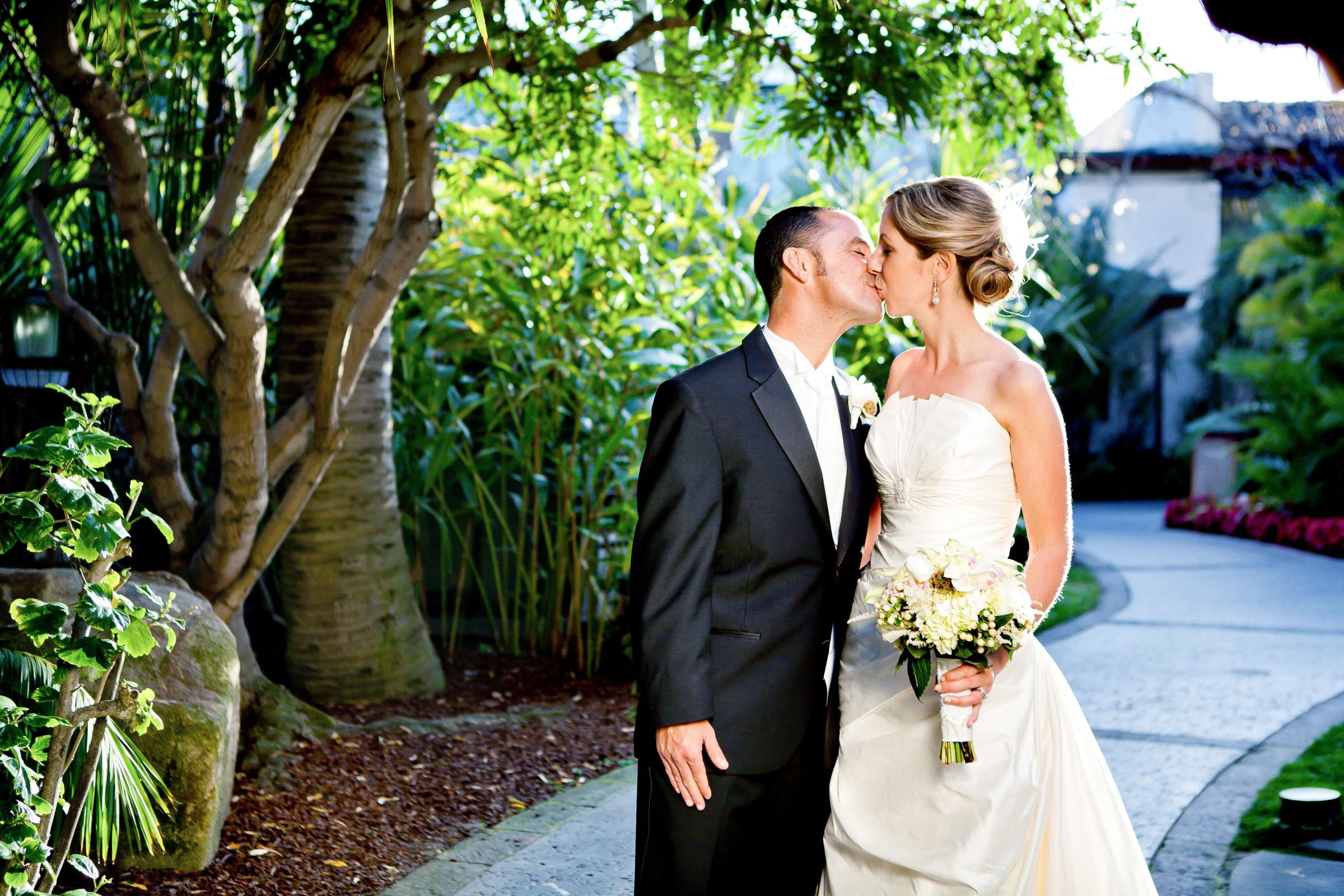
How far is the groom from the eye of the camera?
2.38 m

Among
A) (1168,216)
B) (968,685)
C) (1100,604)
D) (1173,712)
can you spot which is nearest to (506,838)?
(968,685)

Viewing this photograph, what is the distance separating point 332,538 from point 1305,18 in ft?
15.3

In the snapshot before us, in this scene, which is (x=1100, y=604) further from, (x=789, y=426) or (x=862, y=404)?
(x=789, y=426)

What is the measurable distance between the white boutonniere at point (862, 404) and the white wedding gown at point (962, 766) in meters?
0.08

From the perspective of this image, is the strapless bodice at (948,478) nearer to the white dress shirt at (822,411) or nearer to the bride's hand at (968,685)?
the white dress shirt at (822,411)

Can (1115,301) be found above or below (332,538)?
above

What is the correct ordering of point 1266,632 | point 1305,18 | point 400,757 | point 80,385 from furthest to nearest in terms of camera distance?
point 1266,632
point 80,385
point 400,757
point 1305,18

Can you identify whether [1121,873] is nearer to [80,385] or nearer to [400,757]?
[400,757]

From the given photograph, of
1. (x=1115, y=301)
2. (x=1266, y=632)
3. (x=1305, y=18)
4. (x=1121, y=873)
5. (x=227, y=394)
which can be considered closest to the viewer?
(x=1305, y=18)

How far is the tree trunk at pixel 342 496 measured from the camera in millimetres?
5176

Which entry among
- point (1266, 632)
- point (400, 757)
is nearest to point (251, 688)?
point (400, 757)

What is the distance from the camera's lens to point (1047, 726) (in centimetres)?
257

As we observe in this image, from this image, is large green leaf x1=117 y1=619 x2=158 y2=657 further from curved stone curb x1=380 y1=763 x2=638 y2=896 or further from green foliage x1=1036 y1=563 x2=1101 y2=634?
green foliage x1=1036 y1=563 x2=1101 y2=634

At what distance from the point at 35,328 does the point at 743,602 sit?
3.76m
